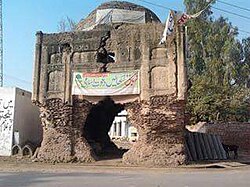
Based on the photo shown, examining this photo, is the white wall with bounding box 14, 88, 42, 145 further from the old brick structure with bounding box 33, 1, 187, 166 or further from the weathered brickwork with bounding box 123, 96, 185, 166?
the weathered brickwork with bounding box 123, 96, 185, 166

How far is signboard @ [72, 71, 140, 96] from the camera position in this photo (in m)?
20.6

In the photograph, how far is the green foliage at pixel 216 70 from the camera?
3384cm

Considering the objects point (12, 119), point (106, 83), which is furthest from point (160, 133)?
point (12, 119)

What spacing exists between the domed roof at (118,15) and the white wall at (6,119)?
20.5 feet

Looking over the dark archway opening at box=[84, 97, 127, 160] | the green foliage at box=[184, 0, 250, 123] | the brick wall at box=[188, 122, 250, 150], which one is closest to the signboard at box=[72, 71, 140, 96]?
the dark archway opening at box=[84, 97, 127, 160]

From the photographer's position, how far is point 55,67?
2202cm

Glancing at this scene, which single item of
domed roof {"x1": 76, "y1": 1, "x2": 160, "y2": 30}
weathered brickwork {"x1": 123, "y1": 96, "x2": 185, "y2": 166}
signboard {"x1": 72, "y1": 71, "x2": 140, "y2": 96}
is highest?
domed roof {"x1": 76, "y1": 1, "x2": 160, "y2": 30}

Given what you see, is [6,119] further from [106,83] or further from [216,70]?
[216,70]

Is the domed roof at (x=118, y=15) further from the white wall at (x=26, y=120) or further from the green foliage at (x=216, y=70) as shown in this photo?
the green foliage at (x=216, y=70)

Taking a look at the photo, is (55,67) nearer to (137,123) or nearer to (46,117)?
(46,117)

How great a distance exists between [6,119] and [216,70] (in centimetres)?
2108

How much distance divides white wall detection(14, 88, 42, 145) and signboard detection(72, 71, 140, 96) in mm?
5424

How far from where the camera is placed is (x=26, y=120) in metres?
26.4

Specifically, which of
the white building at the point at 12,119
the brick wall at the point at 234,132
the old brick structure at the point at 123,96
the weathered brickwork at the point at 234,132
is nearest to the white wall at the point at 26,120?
the white building at the point at 12,119
